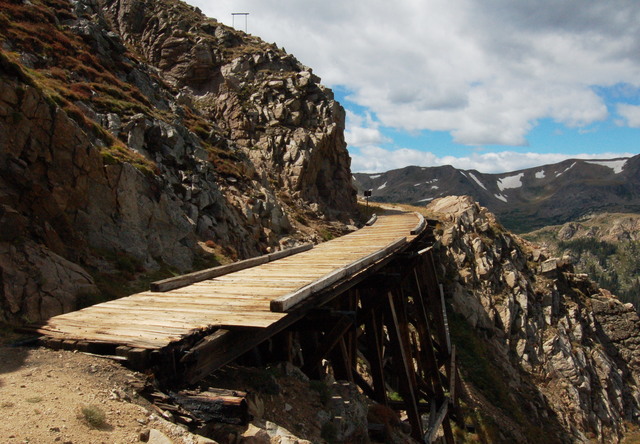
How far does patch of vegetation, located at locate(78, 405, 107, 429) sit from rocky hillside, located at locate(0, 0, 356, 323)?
6.62m

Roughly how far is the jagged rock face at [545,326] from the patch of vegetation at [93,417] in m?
22.6

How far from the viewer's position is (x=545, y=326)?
31812 mm

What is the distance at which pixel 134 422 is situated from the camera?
368cm

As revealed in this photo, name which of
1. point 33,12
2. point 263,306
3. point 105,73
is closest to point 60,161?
point 263,306

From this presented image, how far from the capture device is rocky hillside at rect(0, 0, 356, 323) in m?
11.0

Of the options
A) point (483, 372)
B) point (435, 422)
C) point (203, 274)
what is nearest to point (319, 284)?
point (203, 274)

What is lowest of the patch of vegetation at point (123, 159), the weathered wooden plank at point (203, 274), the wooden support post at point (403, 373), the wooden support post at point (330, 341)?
the wooden support post at point (403, 373)

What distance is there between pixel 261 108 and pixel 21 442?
40.9 metres

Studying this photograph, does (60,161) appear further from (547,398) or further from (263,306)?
(547,398)

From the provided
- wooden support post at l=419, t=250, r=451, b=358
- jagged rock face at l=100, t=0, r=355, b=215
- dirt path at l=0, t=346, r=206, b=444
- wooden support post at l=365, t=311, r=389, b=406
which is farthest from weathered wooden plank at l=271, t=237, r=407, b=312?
jagged rock face at l=100, t=0, r=355, b=215

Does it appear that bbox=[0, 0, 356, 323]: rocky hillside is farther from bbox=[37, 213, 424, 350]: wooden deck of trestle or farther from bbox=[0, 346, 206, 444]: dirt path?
bbox=[0, 346, 206, 444]: dirt path

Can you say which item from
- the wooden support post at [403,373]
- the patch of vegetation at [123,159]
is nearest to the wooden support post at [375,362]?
the wooden support post at [403,373]

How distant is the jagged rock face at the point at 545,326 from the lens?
2717 centimetres

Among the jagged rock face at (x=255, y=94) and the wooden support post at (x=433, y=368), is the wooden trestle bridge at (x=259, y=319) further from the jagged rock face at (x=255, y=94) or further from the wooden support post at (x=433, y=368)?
the jagged rock face at (x=255, y=94)
